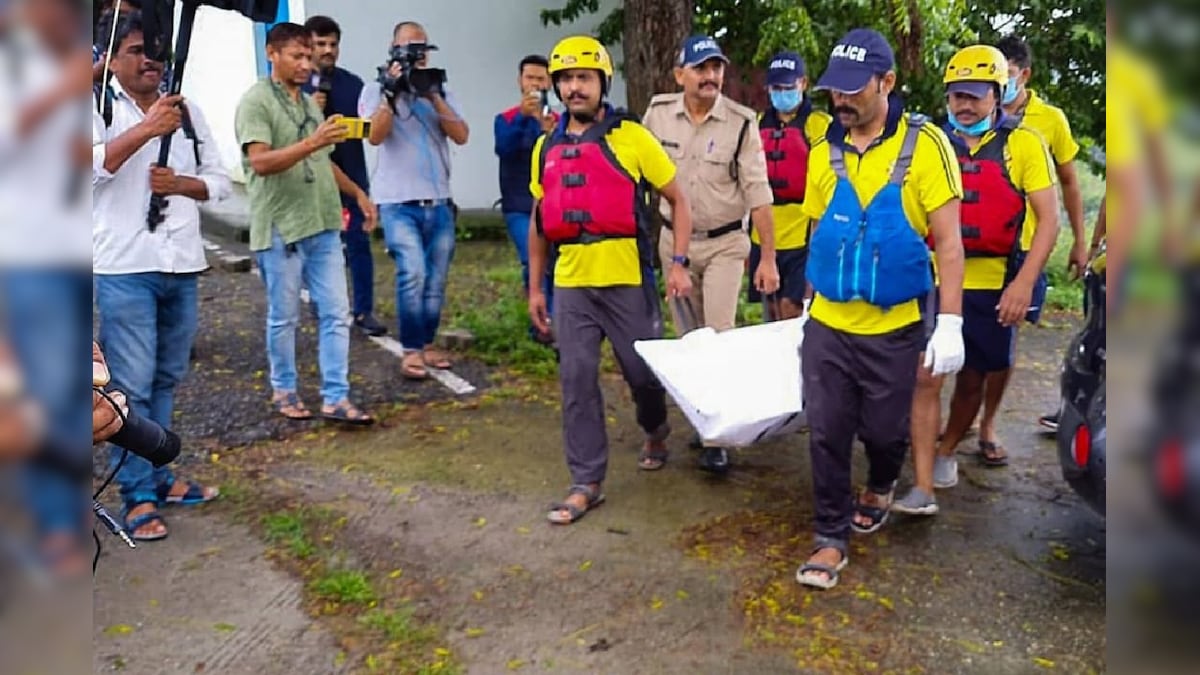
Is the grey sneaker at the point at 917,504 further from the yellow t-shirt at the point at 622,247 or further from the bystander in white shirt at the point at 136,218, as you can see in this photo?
the bystander in white shirt at the point at 136,218

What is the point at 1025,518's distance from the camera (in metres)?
4.90

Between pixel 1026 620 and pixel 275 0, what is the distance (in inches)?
142

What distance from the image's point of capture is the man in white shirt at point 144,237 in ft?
13.8

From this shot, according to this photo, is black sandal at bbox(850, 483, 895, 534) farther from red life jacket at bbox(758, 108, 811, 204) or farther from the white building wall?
the white building wall

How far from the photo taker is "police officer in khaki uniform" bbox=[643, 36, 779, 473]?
5.59 meters

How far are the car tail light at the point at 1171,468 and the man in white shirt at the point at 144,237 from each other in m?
3.84

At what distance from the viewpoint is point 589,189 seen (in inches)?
186

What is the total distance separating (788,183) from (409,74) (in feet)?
7.24

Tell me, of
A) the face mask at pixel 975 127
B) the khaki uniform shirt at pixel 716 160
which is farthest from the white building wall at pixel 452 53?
the face mask at pixel 975 127

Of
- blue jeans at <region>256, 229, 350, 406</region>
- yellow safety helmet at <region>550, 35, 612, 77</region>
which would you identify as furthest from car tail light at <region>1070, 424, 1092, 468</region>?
blue jeans at <region>256, 229, 350, 406</region>

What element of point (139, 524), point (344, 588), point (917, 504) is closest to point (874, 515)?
point (917, 504)

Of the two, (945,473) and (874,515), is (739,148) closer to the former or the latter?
(945,473)

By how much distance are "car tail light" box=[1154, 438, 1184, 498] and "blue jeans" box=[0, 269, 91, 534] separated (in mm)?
908

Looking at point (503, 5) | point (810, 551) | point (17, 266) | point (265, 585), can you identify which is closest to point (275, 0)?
point (265, 585)
